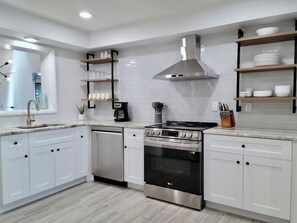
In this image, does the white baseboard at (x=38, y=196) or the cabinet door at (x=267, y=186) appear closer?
the cabinet door at (x=267, y=186)

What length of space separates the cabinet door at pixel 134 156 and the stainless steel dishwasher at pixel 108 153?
83mm

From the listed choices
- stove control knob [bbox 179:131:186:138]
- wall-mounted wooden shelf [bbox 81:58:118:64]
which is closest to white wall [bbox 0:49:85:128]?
wall-mounted wooden shelf [bbox 81:58:118:64]

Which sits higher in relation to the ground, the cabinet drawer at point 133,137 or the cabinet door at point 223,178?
the cabinet drawer at point 133,137

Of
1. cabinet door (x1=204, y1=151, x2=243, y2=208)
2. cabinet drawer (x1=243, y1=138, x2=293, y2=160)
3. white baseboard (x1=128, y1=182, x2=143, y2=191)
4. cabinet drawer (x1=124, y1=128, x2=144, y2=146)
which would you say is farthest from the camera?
white baseboard (x1=128, y1=182, x2=143, y2=191)

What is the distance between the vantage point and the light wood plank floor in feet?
8.20

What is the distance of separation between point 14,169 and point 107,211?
4.03ft

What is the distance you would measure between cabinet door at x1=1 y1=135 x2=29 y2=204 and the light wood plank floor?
21 cm

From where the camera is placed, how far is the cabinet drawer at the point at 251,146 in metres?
2.23

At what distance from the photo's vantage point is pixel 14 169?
2.70 meters

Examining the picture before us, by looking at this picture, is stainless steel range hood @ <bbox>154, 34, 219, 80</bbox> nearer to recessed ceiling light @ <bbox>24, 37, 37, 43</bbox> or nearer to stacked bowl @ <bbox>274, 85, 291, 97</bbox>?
stacked bowl @ <bbox>274, 85, 291, 97</bbox>

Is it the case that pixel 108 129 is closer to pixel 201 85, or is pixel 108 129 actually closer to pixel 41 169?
pixel 41 169

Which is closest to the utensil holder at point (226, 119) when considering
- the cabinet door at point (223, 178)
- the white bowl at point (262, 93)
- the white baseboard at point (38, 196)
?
A: the white bowl at point (262, 93)

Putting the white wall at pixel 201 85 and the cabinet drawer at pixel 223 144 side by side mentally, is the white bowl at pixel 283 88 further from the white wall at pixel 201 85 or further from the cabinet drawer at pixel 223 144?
the cabinet drawer at pixel 223 144

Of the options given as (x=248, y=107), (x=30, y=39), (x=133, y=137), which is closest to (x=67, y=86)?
(x=30, y=39)
